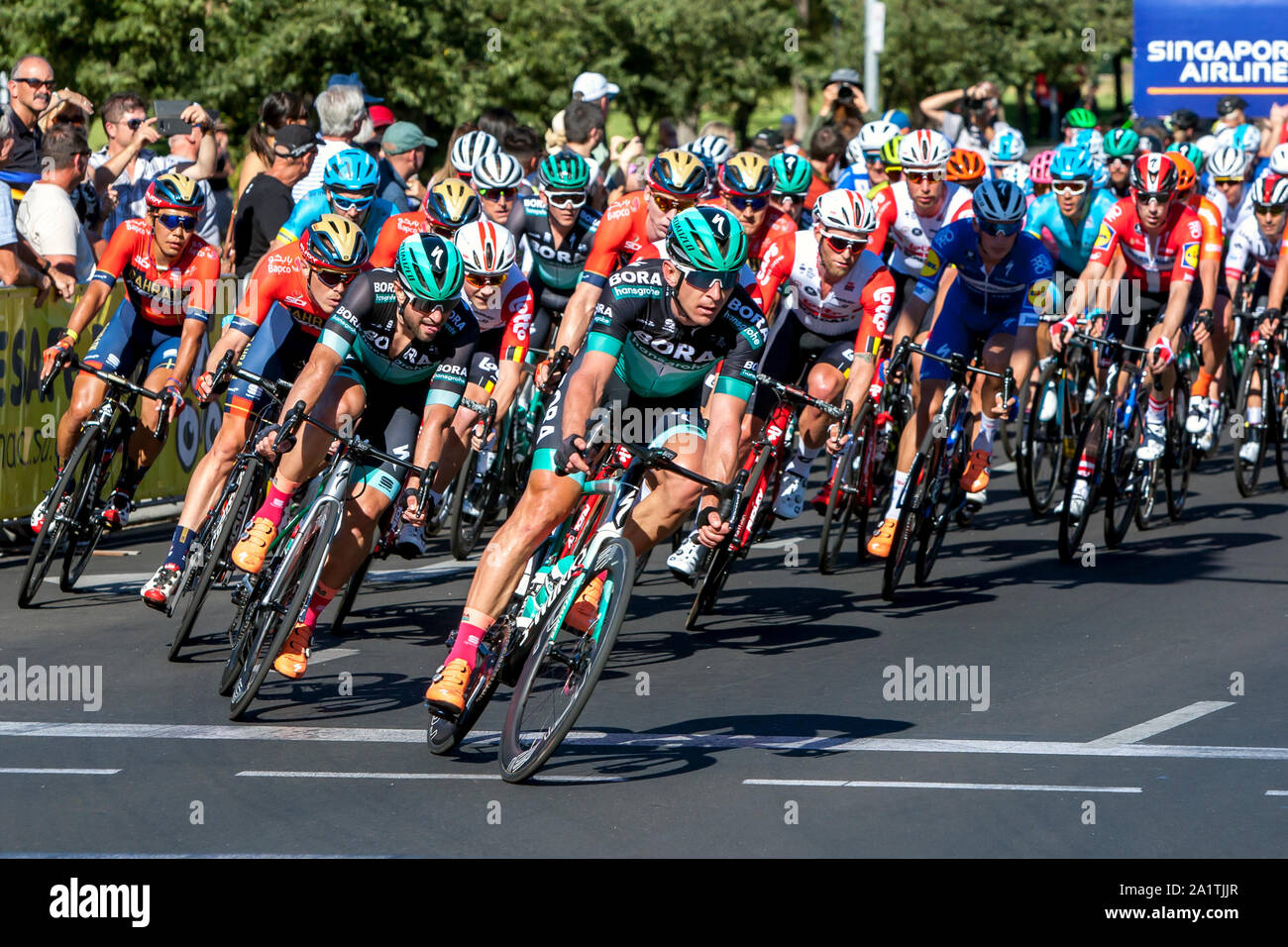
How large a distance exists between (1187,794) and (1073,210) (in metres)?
7.69

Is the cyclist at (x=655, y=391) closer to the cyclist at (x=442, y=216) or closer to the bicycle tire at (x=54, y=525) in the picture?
the cyclist at (x=442, y=216)

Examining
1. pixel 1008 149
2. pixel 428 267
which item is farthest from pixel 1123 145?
pixel 428 267

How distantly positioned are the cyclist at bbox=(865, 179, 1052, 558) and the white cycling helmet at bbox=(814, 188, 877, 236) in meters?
1.07

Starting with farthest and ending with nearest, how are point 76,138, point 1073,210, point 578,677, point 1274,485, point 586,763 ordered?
point 1274,485
point 1073,210
point 76,138
point 586,763
point 578,677

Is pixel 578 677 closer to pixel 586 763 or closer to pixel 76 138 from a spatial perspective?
pixel 586 763

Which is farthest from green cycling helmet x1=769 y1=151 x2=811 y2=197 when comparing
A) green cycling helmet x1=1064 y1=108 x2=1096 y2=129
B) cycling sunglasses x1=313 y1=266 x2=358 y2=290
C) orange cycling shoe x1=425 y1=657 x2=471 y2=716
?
green cycling helmet x1=1064 y1=108 x2=1096 y2=129

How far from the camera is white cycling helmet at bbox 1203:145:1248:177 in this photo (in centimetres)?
1575

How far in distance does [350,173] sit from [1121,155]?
25.2 ft

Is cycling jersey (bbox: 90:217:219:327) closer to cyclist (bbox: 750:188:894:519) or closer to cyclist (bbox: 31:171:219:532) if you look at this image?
cyclist (bbox: 31:171:219:532)

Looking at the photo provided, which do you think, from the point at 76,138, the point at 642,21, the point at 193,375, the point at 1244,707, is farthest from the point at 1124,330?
the point at 642,21

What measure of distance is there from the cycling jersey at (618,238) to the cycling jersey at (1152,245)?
3013 mm

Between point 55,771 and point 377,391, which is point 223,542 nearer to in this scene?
point 377,391

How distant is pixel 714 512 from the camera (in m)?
7.04

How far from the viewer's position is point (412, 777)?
22.8 ft
